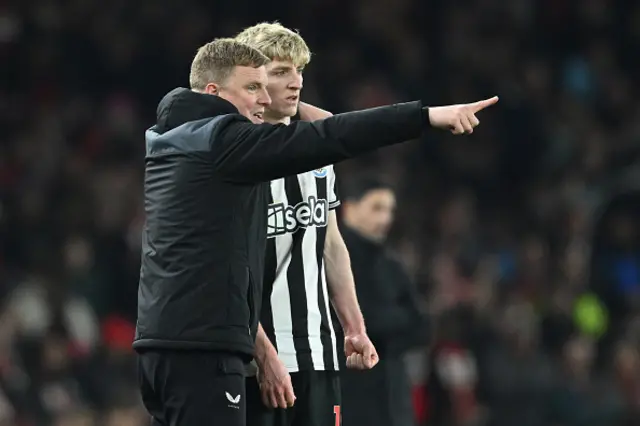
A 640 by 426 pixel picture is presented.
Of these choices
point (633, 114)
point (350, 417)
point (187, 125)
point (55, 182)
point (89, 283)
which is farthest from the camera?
point (633, 114)

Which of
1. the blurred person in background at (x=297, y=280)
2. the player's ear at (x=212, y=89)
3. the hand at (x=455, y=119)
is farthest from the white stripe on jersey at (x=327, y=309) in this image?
the hand at (x=455, y=119)

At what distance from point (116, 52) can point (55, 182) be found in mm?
2110

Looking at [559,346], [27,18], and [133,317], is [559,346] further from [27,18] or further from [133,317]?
[27,18]

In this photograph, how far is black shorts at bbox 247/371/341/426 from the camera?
16.9 feet

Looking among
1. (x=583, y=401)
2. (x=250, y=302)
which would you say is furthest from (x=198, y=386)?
(x=583, y=401)

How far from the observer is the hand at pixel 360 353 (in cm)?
546

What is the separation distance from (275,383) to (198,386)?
488 millimetres

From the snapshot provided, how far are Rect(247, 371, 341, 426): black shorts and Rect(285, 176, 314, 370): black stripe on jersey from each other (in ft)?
0.18

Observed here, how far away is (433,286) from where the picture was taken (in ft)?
39.9

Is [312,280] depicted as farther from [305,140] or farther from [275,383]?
[305,140]

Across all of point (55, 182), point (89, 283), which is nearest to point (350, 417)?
point (89, 283)

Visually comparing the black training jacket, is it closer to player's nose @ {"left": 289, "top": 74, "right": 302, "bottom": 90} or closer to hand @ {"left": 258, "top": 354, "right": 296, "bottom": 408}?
hand @ {"left": 258, "top": 354, "right": 296, "bottom": 408}

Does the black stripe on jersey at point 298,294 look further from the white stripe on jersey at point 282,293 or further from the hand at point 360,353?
the hand at point 360,353

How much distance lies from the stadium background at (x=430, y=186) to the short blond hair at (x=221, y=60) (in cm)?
548
